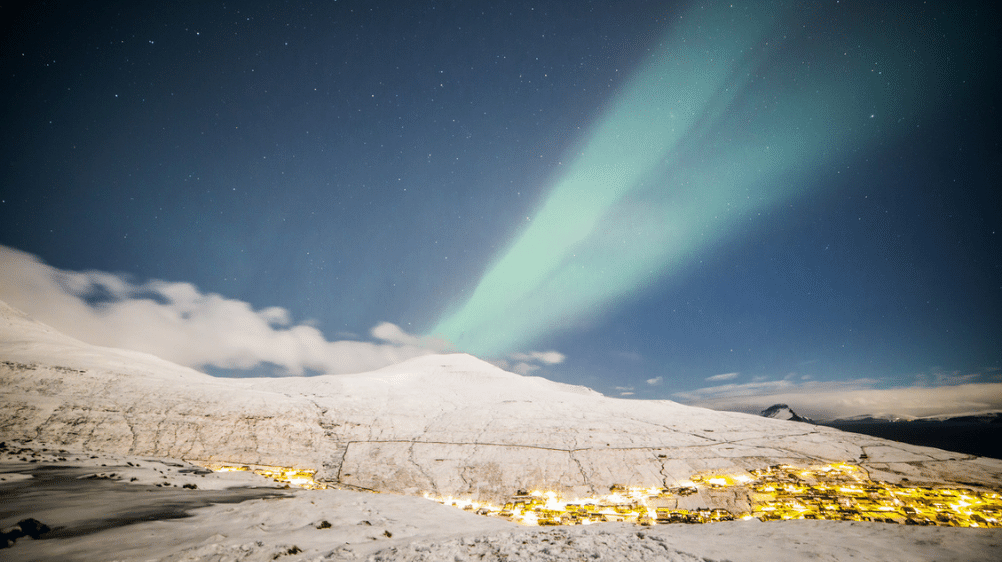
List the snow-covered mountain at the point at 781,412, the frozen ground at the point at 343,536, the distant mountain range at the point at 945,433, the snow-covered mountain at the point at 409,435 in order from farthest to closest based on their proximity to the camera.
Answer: the snow-covered mountain at the point at 781,412, the distant mountain range at the point at 945,433, the snow-covered mountain at the point at 409,435, the frozen ground at the point at 343,536

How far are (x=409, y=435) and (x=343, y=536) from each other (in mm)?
12115

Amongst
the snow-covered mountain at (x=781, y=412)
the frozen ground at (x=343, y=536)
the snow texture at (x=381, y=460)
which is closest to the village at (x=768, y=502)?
the snow texture at (x=381, y=460)

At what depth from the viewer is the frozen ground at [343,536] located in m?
5.07

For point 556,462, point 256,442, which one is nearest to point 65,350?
point 256,442

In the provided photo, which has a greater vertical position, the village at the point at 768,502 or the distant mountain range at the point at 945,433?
the village at the point at 768,502

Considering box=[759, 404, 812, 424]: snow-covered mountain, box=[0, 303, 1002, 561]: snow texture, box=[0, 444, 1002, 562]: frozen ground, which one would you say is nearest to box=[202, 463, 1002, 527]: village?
box=[0, 303, 1002, 561]: snow texture

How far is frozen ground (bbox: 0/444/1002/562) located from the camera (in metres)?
5.07

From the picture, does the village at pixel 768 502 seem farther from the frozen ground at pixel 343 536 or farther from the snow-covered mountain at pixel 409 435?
the frozen ground at pixel 343 536

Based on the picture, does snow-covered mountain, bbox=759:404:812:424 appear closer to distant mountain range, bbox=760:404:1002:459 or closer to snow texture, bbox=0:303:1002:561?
distant mountain range, bbox=760:404:1002:459

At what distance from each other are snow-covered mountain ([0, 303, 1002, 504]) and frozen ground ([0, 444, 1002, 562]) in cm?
706

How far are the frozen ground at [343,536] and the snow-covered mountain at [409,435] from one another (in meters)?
A: 7.06

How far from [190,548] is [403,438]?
13026mm

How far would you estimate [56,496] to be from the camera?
6.93m

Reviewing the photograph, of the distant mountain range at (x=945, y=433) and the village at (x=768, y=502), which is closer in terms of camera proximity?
the village at (x=768, y=502)
